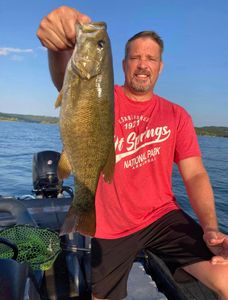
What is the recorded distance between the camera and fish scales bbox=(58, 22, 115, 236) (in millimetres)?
2309

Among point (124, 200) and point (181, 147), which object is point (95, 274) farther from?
point (181, 147)

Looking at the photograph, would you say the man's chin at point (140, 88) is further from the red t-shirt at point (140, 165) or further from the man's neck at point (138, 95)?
the red t-shirt at point (140, 165)

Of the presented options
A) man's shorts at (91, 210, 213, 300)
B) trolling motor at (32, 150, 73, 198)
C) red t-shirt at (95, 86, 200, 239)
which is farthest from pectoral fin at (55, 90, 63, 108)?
trolling motor at (32, 150, 73, 198)

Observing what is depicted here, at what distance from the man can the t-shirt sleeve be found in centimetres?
1

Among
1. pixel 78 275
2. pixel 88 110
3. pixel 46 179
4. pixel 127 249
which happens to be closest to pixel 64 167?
pixel 88 110

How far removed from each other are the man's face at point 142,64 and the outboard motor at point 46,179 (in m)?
3.52

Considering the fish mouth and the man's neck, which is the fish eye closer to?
the fish mouth

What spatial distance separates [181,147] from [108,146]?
1.56 meters

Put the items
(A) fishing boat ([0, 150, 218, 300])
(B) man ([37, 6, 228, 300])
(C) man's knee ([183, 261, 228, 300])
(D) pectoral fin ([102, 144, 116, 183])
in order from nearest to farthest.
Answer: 1. (D) pectoral fin ([102, 144, 116, 183])
2. (C) man's knee ([183, 261, 228, 300])
3. (B) man ([37, 6, 228, 300])
4. (A) fishing boat ([0, 150, 218, 300])

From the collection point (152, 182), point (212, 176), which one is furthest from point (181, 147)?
point (212, 176)

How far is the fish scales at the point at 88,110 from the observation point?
2.31m

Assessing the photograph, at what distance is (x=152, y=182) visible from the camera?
12.3 ft

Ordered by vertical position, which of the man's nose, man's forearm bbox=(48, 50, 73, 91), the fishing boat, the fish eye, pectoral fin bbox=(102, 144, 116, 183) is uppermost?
the man's nose

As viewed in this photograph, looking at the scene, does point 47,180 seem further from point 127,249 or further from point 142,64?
point 142,64
